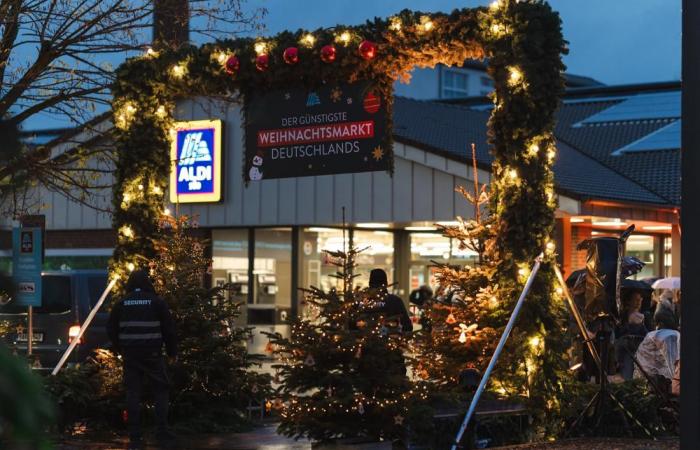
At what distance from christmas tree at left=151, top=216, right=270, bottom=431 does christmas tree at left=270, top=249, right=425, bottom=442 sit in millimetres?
2723

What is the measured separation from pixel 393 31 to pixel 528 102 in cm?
171

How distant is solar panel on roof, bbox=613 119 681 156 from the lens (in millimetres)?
32250

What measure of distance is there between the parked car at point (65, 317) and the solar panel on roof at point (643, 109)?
73.7 ft

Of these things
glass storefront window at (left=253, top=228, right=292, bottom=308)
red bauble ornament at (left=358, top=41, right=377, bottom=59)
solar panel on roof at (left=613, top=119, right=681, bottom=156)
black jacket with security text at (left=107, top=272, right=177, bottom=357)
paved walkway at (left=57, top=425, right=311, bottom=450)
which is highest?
solar panel on roof at (left=613, top=119, right=681, bottom=156)

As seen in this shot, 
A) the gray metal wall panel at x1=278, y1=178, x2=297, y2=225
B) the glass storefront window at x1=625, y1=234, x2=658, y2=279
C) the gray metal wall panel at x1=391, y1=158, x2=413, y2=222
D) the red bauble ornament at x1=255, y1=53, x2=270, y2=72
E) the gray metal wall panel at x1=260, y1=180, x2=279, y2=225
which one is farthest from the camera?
the glass storefront window at x1=625, y1=234, x2=658, y2=279

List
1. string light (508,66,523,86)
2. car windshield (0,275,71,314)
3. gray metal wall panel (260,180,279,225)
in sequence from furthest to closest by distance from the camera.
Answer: gray metal wall panel (260,180,279,225), car windshield (0,275,71,314), string light (508,66,523,86)

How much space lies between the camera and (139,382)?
11.5 metres

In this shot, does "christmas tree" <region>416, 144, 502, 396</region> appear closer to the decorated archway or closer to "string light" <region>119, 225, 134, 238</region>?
the decorated archway

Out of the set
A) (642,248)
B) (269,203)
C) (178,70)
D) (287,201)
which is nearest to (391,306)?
(178,70)

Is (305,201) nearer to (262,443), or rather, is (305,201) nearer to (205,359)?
(205,359)

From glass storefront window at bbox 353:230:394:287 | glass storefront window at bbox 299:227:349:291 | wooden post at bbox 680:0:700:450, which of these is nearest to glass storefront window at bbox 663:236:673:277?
glass storefront window at bbox 353:230:394:287

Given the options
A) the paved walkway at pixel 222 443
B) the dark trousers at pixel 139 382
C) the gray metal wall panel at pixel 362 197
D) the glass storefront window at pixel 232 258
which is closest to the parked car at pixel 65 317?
the paved walkway at pixel 222 443

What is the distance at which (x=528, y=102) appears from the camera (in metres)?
11.6

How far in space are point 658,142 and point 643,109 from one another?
457cm
